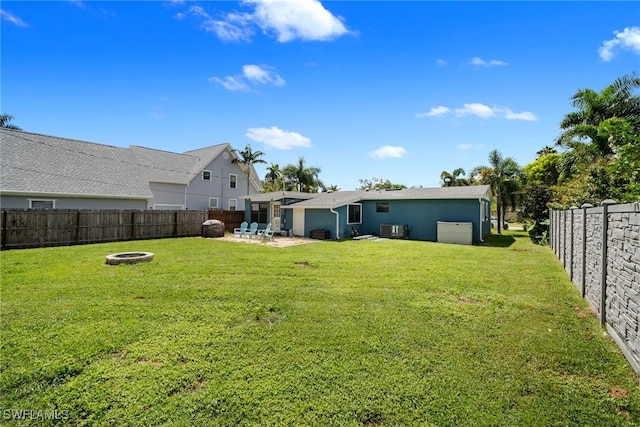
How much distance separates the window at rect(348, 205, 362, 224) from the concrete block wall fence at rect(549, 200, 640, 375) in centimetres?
1274

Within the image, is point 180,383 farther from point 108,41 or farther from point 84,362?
point 108,41

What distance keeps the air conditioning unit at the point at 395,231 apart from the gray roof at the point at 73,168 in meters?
14.6

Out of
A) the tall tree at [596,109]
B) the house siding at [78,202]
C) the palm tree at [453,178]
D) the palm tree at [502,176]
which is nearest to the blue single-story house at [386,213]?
the tall tree at [596,109]

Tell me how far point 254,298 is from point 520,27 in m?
11.5

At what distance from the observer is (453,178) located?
34.5 metres

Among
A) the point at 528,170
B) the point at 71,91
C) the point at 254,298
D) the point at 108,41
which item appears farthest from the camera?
the point at 528,170

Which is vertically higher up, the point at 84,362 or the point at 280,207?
the point at 280,207

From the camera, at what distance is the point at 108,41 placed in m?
11.2

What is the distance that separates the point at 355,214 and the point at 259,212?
6624 mm

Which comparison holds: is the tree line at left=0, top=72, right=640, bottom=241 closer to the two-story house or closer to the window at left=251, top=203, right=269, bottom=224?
the two-story house

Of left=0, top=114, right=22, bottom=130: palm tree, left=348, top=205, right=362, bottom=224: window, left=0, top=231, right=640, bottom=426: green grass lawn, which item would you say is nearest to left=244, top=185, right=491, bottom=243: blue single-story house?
left=348, top=205, right=362, bottom=224: window

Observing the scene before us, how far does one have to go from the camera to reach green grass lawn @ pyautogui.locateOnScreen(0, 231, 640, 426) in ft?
8.55

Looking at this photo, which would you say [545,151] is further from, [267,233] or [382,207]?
[267,233]

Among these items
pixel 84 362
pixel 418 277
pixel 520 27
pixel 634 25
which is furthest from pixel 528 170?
pixel 84 362
